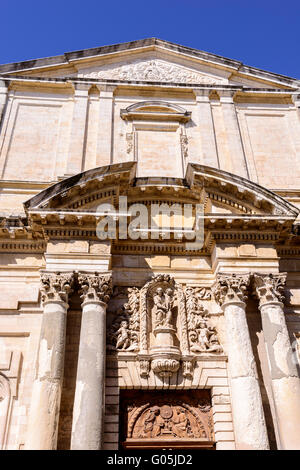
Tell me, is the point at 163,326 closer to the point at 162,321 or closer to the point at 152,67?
the point at 162,321

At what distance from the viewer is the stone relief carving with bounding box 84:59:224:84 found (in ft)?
50.4

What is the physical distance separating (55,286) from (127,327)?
6.08 ft

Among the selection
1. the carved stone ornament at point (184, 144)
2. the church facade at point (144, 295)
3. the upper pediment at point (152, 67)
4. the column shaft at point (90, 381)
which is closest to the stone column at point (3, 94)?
the upper pediment at point (152, 67)

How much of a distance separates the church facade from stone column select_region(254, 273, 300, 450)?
3 cm

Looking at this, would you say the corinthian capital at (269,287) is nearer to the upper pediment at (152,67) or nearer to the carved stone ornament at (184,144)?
the carved stone ornament at (184,144)

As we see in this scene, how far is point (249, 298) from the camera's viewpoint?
10.3 meters

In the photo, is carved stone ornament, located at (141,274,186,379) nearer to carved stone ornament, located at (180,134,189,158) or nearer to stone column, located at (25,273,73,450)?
stone column, located at (25,273,73,450)

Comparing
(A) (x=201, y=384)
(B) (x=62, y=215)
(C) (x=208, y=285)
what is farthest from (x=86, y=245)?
(A) (x=201, y=384)

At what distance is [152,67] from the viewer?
15797mm

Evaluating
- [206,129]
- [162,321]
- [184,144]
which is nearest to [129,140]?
[184,144]

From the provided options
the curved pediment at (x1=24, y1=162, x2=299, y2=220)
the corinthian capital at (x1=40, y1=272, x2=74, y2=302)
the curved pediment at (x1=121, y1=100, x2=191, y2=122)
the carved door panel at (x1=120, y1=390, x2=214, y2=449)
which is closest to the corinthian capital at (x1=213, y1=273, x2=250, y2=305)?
the curved pediment at (x1=24, y1=162, x2=299, y2=220)

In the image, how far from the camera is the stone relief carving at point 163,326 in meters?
9.35

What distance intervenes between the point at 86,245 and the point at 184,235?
2.39 m
